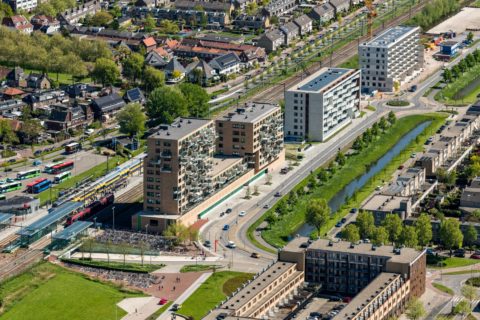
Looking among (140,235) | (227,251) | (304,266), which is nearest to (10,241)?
(140,235)

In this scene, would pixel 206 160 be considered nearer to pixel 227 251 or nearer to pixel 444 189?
pixel 227 251

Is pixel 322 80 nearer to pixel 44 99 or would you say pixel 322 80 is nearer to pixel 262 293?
pixel 44 99

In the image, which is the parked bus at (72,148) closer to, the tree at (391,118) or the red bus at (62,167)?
the red bus at (62,167)

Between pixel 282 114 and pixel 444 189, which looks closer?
pixel 444 189

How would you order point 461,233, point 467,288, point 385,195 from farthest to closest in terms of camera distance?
point 385,195, point 461,233, point 467,288

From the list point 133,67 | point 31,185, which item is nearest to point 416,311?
point 31,185

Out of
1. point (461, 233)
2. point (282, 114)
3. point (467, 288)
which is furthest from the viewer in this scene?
point (282, 114)

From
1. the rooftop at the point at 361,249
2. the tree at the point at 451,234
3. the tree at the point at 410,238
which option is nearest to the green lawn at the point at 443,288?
the rooftop at the point at 361,249
